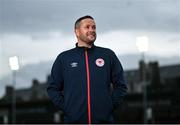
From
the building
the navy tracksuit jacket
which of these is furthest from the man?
the building

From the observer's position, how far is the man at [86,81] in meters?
3.43

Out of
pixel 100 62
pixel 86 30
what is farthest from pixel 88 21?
pixel 100 62

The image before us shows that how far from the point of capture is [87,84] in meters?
3.43

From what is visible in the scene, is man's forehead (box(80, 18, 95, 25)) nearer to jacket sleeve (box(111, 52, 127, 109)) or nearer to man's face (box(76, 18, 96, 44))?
man's face (box(76, 18, 96, 44))

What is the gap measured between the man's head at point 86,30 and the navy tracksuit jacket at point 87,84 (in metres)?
0.06

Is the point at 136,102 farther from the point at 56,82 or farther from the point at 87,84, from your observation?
the point at 87,84

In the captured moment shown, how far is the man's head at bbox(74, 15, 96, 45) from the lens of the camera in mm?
3520

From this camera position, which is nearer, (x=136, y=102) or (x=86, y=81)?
(x=86, y=81)

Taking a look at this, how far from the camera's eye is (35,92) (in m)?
80.6

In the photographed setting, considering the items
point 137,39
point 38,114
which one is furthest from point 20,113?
point 137,39

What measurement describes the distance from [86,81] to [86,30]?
36 centimetres

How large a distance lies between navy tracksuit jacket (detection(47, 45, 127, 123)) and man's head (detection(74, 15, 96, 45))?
0.06m

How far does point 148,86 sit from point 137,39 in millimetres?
29784

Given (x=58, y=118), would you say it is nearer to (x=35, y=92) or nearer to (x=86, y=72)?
(x=35, y=92)
